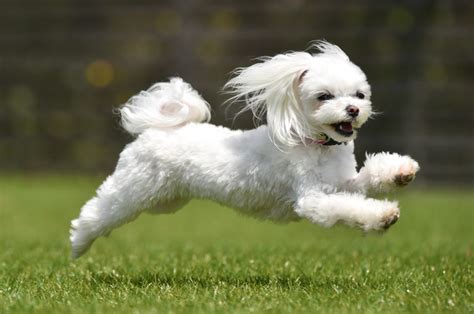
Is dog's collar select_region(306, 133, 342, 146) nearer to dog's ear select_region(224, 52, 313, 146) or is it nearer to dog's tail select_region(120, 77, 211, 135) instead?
dog's ear select_region(224, 52, 313, 146)

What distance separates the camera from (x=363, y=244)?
6.84 metres

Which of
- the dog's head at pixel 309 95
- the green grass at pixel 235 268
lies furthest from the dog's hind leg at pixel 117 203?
the dog's head at pixel 309 95

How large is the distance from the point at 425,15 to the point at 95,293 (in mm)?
7747

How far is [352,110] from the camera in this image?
4.03 metres

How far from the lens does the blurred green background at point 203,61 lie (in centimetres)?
1102

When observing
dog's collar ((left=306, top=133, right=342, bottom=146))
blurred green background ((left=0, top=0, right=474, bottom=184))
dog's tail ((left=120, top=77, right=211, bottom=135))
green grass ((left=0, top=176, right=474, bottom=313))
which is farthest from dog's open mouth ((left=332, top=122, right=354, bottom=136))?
blurred green background ((left=0, top=0, right=474, bottom=184))

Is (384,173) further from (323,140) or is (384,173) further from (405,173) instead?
(323,140)

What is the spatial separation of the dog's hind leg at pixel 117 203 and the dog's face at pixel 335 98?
85cm

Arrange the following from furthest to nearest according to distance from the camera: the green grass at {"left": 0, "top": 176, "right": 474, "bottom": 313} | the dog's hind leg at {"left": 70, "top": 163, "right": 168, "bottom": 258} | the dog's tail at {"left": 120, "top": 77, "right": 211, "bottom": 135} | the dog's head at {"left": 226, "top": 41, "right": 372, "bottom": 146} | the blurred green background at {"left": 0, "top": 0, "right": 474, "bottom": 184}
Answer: the blurred green background at {"left": 0, "top": 0, "right": 474, "bottom": 184}
the dog's tail at {"left": 120, "top": 77, "right": 211, "bottom": 135}
the dog's hind leg at {"left": 70, "top": 163, "right": 168, "bottom": 258}
the dog's head at {"left": 226, "top": 41, "right": 372, "bottom": 146}
the green grass at {"left": 0, "top": 176, "right": 474, "bottom": 313}

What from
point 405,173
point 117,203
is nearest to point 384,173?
point 405,173

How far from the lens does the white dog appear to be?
13.3 feet

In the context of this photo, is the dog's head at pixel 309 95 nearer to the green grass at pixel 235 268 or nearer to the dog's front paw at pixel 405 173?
the dog's front paw at pixel 405 173

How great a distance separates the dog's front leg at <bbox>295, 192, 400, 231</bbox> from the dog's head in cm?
27

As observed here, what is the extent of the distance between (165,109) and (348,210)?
1.27 metres
